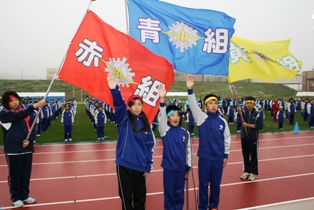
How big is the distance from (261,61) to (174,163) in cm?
287

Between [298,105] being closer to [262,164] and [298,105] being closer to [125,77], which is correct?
[262,164]

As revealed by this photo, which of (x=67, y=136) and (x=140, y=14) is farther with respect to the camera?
(x=67, y=136)

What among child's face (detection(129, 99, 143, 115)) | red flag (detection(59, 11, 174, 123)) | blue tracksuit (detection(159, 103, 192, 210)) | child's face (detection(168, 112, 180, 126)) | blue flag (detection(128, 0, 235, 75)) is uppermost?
blue flag (detection(128, 0, 235, 75))

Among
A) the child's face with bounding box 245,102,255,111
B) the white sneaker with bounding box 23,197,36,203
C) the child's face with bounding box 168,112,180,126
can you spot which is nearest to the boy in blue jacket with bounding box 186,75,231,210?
the child's face with bounding box 168,112,180,126

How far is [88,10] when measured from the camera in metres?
4.33

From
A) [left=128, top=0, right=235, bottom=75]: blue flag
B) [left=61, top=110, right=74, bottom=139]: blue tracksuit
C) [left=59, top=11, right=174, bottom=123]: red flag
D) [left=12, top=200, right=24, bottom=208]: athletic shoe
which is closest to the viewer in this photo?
[left=59, top=11, right=174, bottom=123]: red flag

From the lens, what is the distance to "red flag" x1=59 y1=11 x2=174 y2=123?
417 centimetres

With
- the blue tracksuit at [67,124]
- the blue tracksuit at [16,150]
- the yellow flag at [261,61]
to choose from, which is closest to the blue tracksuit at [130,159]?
the blue tracksuit at [16,150]

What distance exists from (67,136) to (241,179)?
8.28 m

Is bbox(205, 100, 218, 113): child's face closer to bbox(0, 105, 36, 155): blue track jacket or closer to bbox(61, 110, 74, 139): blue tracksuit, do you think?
bbox(0, 105, 36, 155): blue track jacket

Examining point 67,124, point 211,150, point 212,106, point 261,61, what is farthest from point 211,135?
point 67,124

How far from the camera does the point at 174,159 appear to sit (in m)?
4.00

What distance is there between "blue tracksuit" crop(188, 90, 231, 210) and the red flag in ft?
2.61

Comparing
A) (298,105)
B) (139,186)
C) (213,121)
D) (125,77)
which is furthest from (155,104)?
(298,105)
